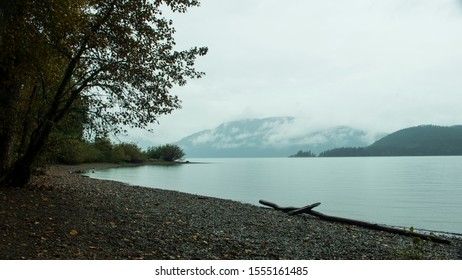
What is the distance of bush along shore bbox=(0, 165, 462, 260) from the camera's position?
964 cm

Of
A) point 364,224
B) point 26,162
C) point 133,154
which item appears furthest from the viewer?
point 133,154

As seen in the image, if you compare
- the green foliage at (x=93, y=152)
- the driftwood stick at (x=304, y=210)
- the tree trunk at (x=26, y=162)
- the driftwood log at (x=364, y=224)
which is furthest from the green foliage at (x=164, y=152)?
the tree trunk at (x=26, y=162)

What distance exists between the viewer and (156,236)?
37.8ft

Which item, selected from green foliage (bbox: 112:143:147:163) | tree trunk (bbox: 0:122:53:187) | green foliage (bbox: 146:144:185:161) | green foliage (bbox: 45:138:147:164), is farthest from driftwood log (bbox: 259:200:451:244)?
green foliage (bbox: 146:144:185:161)

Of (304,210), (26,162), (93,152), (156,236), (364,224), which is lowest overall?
(364,224)

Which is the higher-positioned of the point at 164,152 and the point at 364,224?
the point at 164,152

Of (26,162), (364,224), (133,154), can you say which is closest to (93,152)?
(133,154)

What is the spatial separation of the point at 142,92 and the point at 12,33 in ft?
16.5

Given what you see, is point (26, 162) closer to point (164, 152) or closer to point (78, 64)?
point (78, 64)

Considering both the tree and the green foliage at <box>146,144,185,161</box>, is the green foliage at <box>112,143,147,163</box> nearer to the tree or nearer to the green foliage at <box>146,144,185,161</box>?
the green foliage at <box>146,144,185,161</box>

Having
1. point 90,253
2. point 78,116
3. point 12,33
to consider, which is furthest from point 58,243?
point 78,116

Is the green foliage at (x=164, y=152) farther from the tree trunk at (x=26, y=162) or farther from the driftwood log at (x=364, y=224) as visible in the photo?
the tree trunk at (x=26, y=162)

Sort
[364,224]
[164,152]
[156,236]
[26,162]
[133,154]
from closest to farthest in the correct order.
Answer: [156,236], [26,162], [364,224], [133,154], [164,152]

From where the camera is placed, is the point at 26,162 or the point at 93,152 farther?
the point at 93,152
